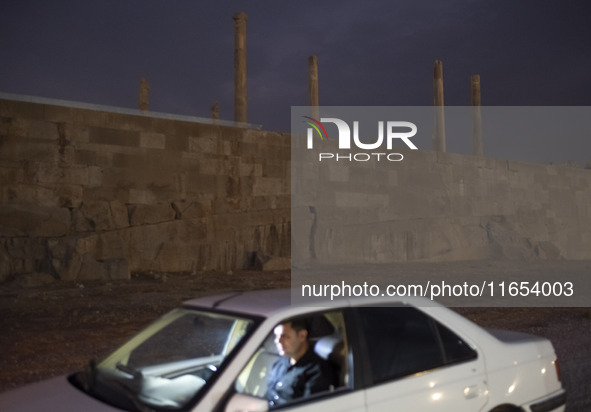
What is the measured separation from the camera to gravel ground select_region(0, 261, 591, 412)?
19.6ft

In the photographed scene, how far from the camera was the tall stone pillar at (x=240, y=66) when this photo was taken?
26.3m

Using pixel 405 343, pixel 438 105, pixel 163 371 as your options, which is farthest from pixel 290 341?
pixel 438 105

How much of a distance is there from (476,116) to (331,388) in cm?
3467

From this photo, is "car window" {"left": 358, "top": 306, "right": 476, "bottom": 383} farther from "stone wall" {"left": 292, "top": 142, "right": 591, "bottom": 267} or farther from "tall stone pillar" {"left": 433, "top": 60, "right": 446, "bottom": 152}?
"tall stone pillar" {"left": 433, "top": 60, "right": 446, "bottom": 152}

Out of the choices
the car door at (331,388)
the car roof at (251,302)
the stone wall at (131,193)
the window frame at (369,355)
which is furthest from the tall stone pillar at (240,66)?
the car door at (331,388)

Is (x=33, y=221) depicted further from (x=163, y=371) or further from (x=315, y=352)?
(x=315, y=352)

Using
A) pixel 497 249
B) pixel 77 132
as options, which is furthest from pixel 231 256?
pixel 497 249

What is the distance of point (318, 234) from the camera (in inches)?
643

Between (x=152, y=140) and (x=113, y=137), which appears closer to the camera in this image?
(x=113, y=137)

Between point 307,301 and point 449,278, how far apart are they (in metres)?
→ 12.5

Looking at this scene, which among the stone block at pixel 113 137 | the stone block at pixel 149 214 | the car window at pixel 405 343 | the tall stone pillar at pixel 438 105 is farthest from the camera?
the tall stone pillar at pixel 438 105

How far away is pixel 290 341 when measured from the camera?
3.11 metres

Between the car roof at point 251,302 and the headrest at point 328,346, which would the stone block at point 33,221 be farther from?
the headrest at point 328,346

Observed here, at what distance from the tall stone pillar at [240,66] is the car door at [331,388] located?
23.6m
